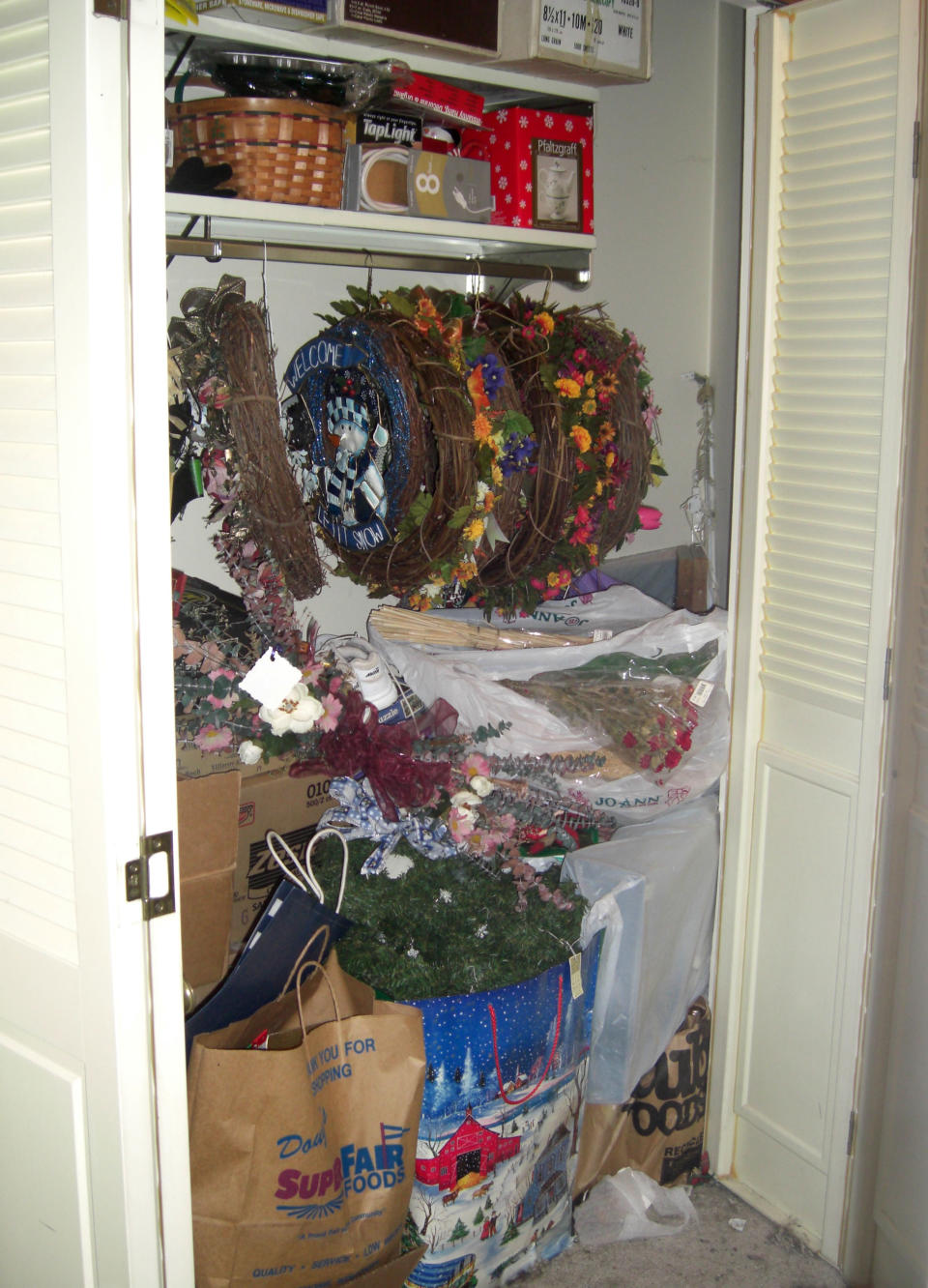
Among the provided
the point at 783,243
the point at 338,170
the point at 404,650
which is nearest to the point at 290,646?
the point at 404,650

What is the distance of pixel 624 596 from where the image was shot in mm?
2660

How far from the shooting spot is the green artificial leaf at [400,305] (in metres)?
2.09

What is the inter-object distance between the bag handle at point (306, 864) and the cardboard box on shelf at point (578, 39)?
63.4 inches

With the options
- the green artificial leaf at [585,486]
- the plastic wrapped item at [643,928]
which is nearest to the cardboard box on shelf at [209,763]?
the plastic wrapped item at [643,928]

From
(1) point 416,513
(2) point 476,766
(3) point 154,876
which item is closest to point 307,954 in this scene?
(2) point 476,766

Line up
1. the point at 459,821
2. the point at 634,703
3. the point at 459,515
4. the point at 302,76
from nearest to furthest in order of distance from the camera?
the point at 302,76
the point at 459,515
the point at 459,821
the point at 634,703

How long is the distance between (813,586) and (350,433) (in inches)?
39.3

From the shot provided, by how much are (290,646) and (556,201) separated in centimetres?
114

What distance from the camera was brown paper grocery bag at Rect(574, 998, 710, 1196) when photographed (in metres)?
2.40

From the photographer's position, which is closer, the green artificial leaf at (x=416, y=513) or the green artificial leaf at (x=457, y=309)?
the green artificial leaf at (x=416, y=513)

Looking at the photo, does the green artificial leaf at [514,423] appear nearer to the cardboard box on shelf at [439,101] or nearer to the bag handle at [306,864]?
the cardboard box on shelf at [439,101]

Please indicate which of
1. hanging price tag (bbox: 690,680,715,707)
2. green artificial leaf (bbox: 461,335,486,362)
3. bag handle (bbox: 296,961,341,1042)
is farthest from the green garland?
green artificial leaf (bbox: 461,335,486,362)

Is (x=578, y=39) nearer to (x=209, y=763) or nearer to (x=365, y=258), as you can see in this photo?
(x=365, y=258)

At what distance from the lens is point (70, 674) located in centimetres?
139
